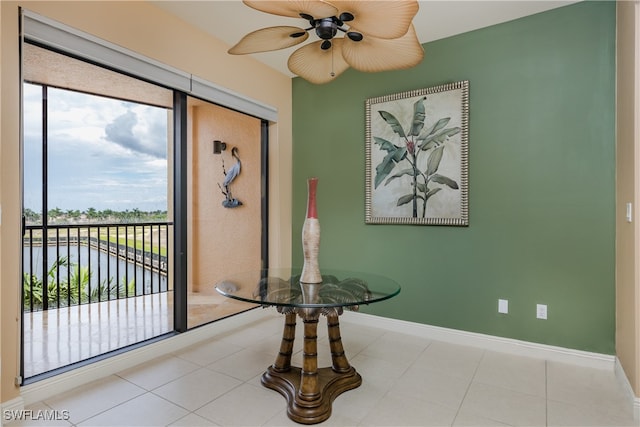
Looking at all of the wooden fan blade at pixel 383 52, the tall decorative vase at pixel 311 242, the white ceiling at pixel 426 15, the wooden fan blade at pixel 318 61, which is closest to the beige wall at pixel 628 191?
the white ceiling at pixel 426 15

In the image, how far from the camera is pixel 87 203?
2643 mm

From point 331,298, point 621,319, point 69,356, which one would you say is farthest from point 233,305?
point 621,319

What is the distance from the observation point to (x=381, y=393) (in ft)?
6.95

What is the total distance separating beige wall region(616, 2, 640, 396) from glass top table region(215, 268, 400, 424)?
50.9 inches

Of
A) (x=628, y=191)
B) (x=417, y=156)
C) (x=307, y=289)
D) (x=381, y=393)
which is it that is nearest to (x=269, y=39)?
(x=307, y=289)

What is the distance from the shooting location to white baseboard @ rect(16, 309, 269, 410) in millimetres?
1961

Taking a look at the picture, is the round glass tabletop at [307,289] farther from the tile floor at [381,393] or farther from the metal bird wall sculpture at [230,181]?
the metal bird wall sculpture at [230,181]

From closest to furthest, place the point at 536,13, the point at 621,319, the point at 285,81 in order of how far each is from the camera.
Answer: the point at 621,319 < the point at 536,13 < the point at 285,81

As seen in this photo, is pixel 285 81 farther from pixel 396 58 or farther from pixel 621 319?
pixel 621 319

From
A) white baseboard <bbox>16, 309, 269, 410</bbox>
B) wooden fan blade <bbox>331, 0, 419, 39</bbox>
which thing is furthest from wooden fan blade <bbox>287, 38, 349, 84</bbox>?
white baseboard <bbox>16, 309, 269, 410</bbox>

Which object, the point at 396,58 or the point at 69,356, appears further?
the point at 69,356

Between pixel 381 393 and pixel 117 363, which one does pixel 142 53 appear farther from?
pixel 381 393

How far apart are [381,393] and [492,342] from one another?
123cm

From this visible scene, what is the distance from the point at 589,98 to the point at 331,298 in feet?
7.67
